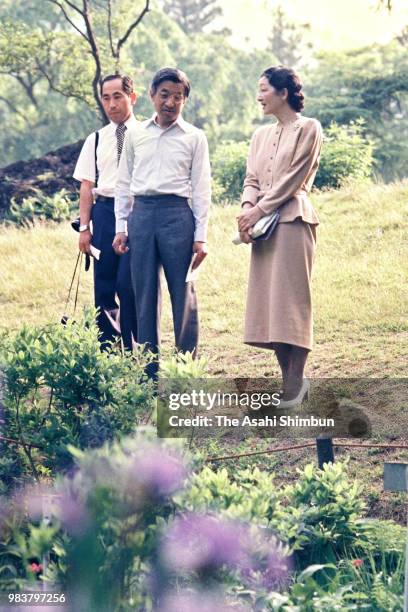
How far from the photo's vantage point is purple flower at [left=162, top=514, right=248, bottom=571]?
386 centimetres

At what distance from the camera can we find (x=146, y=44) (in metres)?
41.0

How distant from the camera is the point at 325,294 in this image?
1052 centimetres

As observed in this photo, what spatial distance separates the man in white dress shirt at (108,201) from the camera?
7457mm

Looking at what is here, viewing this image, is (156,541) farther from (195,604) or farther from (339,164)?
(339,164)

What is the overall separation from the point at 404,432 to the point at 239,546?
328cm

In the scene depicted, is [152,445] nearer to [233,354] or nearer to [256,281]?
[256,281]

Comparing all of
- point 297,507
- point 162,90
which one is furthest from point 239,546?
point 162,90

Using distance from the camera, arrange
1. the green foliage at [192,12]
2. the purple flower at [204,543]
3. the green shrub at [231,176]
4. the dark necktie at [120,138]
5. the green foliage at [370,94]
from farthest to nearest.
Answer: the green foliage at [192,12] < the green foliage at [370,94] < the green shrub at [231,176] < the dark necktie at [120,138] < the purple flower at [204,543]

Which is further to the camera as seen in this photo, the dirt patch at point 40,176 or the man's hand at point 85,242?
the dirt patch at point 40,176

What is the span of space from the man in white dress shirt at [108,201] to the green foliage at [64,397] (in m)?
1.73

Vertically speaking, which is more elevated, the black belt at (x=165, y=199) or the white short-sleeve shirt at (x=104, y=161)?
the white short-sleeve shirt at (x=104, y=161)

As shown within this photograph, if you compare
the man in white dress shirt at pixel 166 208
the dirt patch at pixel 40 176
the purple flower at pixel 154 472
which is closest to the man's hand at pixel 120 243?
the man in white dress shirt at pixel 166 208

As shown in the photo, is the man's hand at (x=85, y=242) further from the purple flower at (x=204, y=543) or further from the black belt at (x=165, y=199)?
the purple flower at (x=204, y=543)

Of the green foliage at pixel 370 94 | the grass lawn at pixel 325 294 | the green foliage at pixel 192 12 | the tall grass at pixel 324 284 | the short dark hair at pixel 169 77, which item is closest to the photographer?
the short dark hair at pixel 169 77
